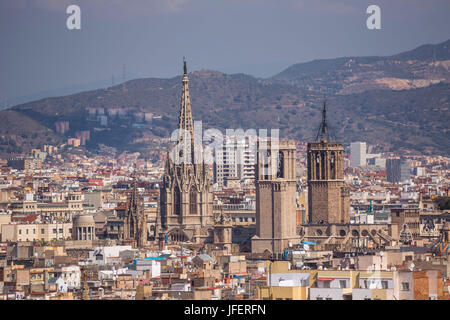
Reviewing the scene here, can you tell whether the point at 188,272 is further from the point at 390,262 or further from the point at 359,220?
the point at 359,220

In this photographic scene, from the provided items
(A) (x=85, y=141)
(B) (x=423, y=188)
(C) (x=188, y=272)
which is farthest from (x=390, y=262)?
(A) (x=85, y=141)

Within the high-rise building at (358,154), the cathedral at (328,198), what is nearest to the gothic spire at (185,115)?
the cathedral at (328,198)

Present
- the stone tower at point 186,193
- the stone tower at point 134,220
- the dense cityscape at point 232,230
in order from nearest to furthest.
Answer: the dense cityscape at point 232,230
the stone tower at point 134,220
the stone tower at point 186,193

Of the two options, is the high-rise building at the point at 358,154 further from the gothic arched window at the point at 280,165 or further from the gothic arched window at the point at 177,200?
the gothic arched window at the point at 280,165

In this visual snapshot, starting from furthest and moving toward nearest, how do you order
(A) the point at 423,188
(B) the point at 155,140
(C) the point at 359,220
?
(B) the point at 155,140
(A) the point at 423,188
(C) the point at 359,220

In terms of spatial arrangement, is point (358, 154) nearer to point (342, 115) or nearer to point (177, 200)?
point (342, 115)
